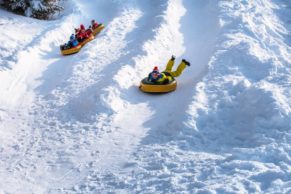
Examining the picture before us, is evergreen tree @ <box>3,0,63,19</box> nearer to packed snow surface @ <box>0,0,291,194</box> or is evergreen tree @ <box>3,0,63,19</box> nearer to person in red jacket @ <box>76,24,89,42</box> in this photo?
packed snow surface @ <box>0,0,291,194</box>

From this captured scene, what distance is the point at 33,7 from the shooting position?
19.9m

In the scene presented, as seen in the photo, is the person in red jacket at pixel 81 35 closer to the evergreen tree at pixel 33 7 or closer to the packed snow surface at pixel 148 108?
the packed snow surface at pixel 148 108

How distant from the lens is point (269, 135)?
31.4 ft

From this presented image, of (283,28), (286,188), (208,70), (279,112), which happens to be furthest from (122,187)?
(283,28)

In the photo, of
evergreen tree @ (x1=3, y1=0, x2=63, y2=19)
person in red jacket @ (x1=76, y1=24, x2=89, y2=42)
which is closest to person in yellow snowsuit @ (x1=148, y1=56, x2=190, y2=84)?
person in red jacket @ (x1=76, y1=24, x2=89, y2=42)

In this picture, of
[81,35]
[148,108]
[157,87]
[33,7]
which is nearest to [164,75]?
[157,87]

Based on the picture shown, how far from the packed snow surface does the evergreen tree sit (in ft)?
2.34

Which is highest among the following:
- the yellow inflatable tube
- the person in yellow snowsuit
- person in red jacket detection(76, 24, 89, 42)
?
the person in yellow snowsuit

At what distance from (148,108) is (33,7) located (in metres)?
10.3

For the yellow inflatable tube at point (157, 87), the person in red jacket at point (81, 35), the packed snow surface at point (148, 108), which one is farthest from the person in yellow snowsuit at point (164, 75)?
the person in red jacket at point (81, 35)

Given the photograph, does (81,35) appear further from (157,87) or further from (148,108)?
(148,108)

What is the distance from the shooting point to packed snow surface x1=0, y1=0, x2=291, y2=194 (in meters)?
8.73

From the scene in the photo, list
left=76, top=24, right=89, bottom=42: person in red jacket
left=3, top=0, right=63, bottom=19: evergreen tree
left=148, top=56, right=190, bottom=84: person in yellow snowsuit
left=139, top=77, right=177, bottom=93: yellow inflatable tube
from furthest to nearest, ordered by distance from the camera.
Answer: left=3, top=0, right=63, bottom=19: evergreen tree → left=76, top=24, right=89, bottom=42: person in red jacket → left=148, top=56, right=190, bottom=84: person in yellow snowsuit → left=139, top=77, right=177, bottom=93: yellow inflatable tube

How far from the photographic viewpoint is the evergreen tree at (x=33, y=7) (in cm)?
1988
